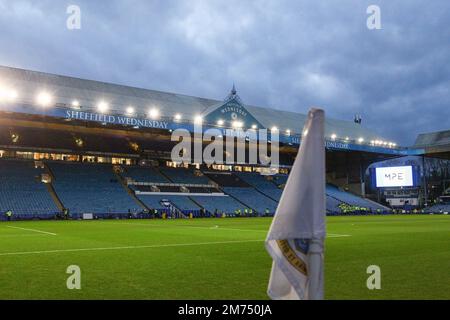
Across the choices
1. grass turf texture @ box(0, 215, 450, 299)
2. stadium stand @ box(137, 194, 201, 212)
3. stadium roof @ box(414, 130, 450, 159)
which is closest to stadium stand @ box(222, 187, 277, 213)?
stadium stand @ box(137, 194, 201, 212)

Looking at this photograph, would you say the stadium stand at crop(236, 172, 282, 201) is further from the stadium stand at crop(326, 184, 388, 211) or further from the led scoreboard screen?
the led scoreboard screen

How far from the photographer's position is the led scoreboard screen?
64.6 m

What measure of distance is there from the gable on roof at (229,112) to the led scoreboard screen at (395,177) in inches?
1055

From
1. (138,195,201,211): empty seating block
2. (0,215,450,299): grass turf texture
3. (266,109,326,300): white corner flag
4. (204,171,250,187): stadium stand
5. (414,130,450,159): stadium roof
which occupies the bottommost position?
(0,215,450,299): grass turf texture

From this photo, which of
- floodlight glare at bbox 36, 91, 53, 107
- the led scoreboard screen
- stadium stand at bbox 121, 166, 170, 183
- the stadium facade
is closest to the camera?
floodlight glare at bbox 36, 91, 53, 107

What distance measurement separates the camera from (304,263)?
11.6 ft

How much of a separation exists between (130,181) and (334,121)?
38440 mm

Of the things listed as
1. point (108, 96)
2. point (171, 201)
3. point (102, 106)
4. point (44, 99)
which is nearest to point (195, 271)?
point (44, 99)

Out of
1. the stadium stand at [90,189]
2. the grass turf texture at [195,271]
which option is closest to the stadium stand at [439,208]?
the stadium stand at [90,189]

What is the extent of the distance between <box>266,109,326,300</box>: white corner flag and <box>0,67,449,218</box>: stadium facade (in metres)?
41.3

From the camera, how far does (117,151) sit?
59.5 meters

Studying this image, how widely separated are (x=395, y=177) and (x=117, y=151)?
41.0 m

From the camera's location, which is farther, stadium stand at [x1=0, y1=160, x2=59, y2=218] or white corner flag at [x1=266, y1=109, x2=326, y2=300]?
stadium stand at [x1=0, y1=160, x2=59, y2=218]

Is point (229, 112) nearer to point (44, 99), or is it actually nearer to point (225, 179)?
point (225, 179)
